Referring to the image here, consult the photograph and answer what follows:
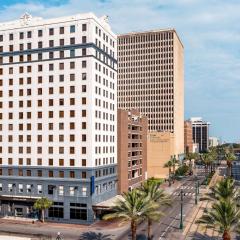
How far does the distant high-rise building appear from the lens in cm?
10362

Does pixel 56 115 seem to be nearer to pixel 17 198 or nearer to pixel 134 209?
pixel 17 198

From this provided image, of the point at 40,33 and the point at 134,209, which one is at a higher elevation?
the point at 40,33

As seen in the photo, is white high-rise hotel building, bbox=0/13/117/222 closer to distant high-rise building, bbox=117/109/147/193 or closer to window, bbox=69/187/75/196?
window, bbox=69/187/75/196

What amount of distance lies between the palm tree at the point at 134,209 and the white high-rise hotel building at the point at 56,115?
2770 cm

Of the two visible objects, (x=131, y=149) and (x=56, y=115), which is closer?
(x=56, y=115)

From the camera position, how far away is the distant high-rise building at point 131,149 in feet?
340

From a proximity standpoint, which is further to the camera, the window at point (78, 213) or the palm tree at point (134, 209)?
the window at point (78, 213)

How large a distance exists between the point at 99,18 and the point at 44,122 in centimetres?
2712

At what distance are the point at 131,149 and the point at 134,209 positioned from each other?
195 feet

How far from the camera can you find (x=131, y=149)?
114250mm

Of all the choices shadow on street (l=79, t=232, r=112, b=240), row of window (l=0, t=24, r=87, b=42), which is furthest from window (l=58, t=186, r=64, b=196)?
row of window (l=0, t=24, r=87, b=42)

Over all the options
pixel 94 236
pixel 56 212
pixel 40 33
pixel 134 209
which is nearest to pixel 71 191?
pixel 56 212

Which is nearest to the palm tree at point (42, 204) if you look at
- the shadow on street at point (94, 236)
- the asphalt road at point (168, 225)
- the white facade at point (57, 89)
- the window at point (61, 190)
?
the window at point (61, 190)

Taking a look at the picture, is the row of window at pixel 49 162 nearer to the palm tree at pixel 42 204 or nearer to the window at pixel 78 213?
the palm tree at pixel 42 204
